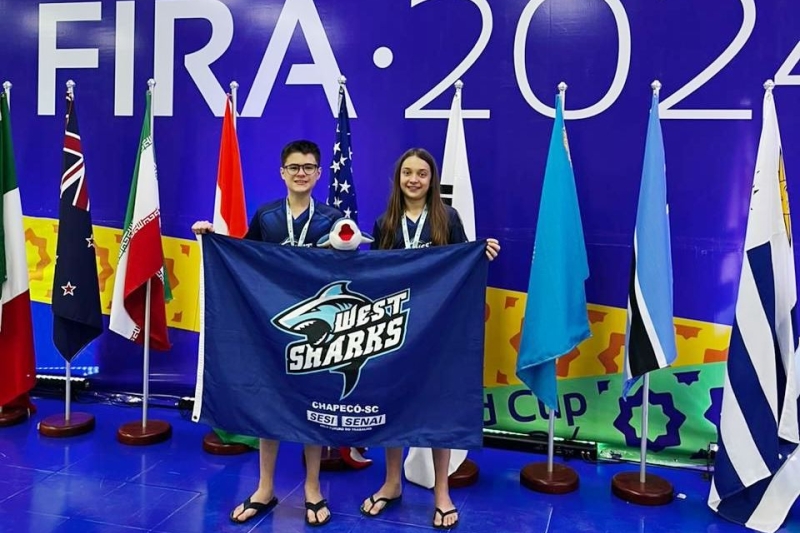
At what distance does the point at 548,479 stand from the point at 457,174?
1487mm

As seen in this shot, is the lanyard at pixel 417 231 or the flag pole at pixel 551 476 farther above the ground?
the lanyard at pixel 417 231

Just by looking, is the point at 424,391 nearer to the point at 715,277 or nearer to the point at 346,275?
the point at 346,275

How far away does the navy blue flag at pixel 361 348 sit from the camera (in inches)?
110

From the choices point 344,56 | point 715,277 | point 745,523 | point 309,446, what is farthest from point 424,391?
point 344,56

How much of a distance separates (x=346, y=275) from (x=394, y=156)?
1.33 metres

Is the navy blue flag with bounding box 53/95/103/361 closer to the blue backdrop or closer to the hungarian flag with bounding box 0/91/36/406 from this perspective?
the hungarian flag with bounding box 0/91/36/406

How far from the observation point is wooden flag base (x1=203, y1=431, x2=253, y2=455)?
11.9 ft

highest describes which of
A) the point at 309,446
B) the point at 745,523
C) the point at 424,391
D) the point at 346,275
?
the point at 346,275

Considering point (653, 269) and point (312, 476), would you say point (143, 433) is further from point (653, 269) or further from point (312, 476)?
point (653, 269)

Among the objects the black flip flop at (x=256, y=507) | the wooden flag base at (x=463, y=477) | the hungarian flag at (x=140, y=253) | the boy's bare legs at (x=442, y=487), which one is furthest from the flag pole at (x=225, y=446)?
the boy's bare legs at (x=442, y=487)

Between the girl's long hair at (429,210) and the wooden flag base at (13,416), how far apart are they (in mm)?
2489

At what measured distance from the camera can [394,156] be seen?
3971 mm

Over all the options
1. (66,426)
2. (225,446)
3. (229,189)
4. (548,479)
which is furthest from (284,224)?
(66,426)

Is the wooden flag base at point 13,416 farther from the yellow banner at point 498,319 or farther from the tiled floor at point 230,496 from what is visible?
the yellow banner at point 498,319
